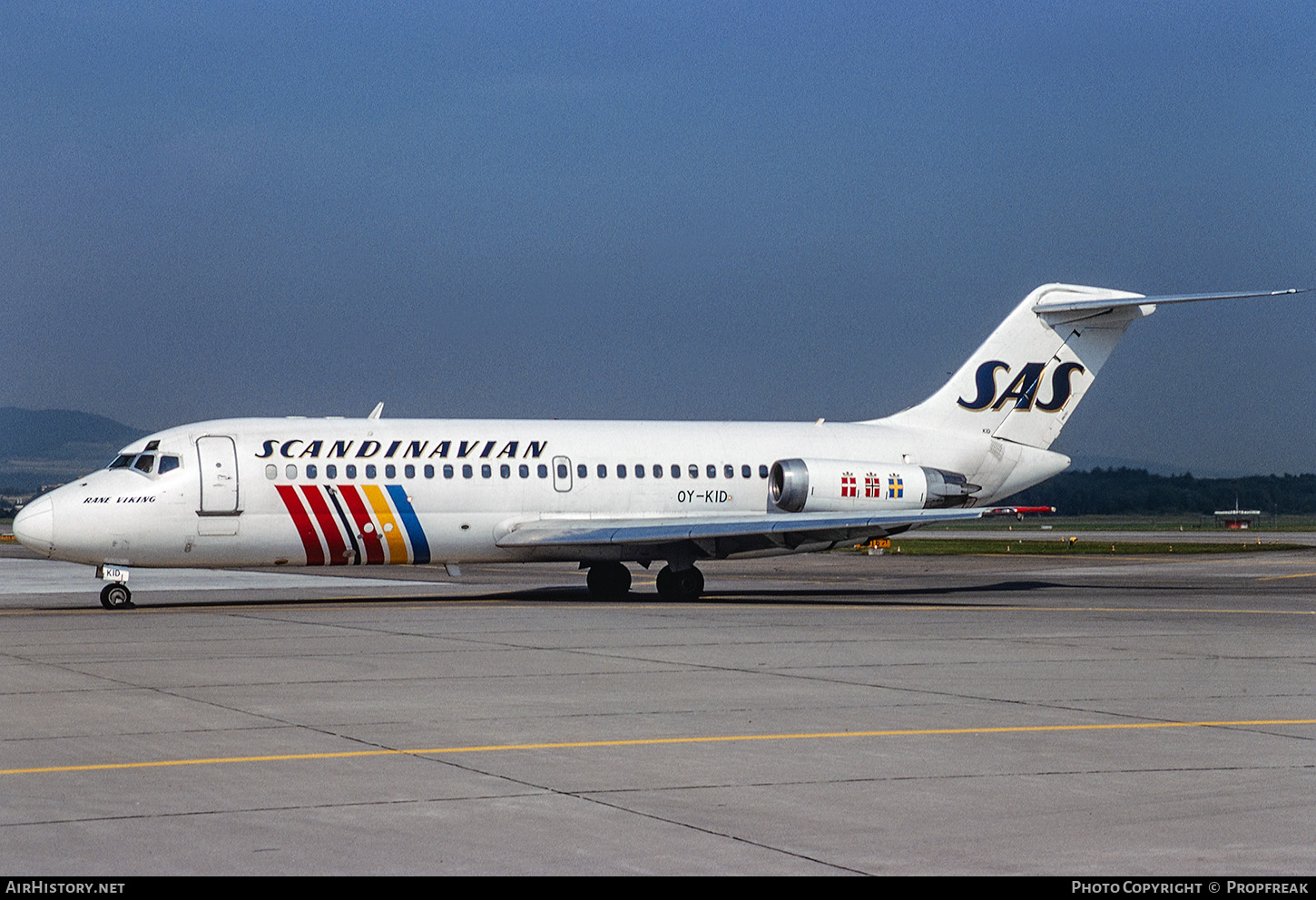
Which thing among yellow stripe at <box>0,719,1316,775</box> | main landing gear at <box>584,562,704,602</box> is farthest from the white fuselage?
yellow stripe at <box>0,719,1316,775</box>

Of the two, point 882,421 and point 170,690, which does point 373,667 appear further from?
point 882,421

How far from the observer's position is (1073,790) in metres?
10.3

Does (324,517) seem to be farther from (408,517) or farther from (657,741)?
(657,741)

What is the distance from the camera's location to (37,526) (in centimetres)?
2733

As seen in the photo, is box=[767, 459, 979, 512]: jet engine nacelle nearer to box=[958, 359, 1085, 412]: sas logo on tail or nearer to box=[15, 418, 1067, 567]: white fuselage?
box=[15, 418, 1067, 567]: white fuselage

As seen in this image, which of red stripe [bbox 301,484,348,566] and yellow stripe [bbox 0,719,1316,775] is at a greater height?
red stripe [bbox 301,484,348,566]

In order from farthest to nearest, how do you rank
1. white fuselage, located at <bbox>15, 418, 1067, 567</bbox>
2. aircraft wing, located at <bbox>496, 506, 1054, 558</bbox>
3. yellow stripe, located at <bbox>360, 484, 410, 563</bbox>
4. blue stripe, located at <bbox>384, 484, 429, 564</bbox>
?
aircraft wing, located at <bbox>496, 506, 1054, 558</bbox>, blue stripe, located at <bbox>384, 484, 429, 564</bbox>, yellow stripe, located at <bbox>360, 484, 410, 563</bbox>, white fuselage, located at <bbox>15, 418, 1067, 567</bbox>

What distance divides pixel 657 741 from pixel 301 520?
59.2 feet

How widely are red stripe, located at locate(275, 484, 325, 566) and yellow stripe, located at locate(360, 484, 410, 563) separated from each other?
120 centimetres

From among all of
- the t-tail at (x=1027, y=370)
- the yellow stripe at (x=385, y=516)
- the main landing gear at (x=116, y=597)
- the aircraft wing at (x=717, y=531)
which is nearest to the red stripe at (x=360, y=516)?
the yellow stripe at (x=385, y=516)

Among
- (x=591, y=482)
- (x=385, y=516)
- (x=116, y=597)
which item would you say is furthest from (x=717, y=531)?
(x=116, y=597)

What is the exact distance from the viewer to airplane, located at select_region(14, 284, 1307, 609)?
2856cm

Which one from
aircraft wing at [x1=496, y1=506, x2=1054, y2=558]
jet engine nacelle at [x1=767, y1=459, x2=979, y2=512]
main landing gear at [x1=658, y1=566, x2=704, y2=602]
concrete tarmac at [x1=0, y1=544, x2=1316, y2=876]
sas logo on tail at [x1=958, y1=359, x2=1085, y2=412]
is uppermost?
sas logo on tail at [x1=958, y1=359, x2=1085, y2=412]

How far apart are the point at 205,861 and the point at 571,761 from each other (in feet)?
12.1
